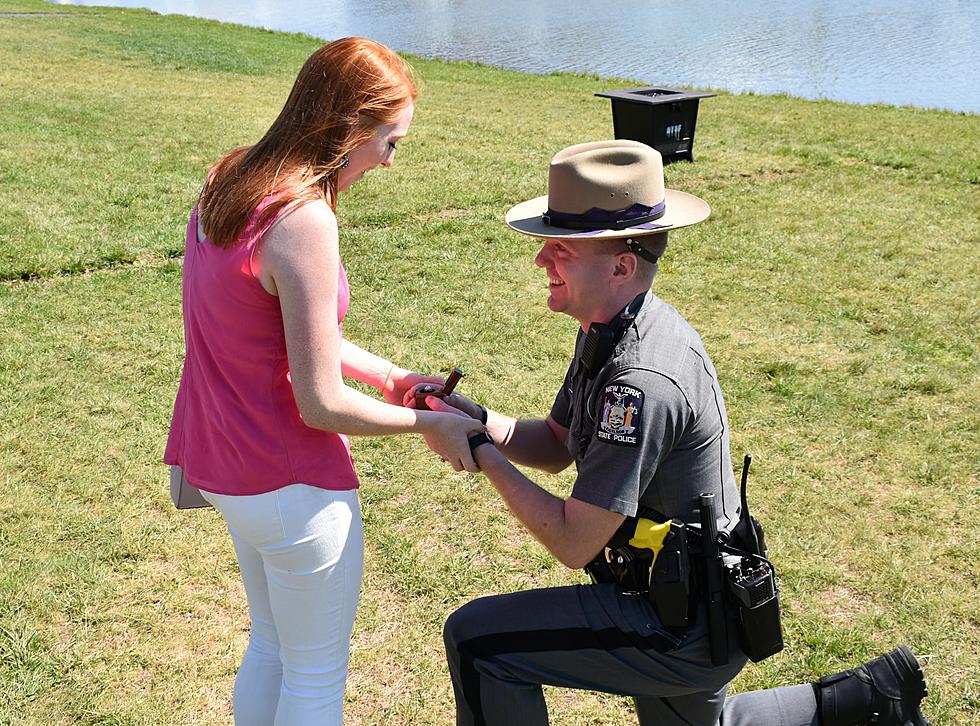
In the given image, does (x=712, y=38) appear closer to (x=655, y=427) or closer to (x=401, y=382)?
(x=401, y=382)

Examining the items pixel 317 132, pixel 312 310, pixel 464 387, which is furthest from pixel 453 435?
pixel 464 387

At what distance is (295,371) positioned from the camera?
7.41ft

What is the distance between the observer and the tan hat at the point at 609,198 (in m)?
2.51

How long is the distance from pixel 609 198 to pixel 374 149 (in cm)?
62

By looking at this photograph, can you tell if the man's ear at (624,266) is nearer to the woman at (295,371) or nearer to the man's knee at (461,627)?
the woman at (295,371)

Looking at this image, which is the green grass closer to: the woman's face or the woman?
the woman

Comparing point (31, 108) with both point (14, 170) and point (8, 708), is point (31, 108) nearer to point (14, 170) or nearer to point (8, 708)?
point (14, 170)

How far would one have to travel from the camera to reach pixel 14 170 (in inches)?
419

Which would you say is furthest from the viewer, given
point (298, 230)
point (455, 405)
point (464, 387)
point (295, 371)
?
point (464, 387)

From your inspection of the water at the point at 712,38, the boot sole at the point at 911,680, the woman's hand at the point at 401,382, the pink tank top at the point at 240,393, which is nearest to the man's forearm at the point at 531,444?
the woman's hand at the point at 401,382

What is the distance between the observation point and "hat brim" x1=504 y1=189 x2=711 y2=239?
8.07 feet

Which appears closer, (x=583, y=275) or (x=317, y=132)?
(x=317, y=132)

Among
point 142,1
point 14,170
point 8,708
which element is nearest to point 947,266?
point 8,708

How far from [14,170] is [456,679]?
1002 centimetres
